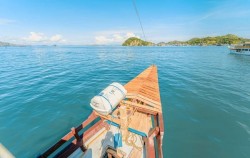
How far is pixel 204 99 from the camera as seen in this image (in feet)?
35.3

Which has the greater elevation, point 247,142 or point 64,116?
point 64,116

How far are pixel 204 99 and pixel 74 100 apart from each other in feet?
35.9

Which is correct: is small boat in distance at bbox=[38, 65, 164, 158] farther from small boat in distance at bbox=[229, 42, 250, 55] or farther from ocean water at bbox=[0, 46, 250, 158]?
small boat in distance at bbox=[229, 42, 250, 55]

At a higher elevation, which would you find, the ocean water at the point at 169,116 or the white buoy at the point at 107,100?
the white buoy at the point at 107,100

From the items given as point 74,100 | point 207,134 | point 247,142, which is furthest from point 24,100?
point 247,142

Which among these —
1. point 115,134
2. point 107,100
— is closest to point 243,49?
point 115,134

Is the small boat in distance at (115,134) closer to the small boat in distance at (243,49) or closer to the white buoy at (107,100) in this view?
the white buoy at (107,100)

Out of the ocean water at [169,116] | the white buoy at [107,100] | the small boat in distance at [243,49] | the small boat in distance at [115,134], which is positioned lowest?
the ocean water at [169,116]

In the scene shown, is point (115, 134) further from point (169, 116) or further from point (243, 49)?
point (243, 49)

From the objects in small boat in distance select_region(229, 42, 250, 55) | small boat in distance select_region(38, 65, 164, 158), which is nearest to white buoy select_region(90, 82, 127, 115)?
small boat in distance select_region(38, 65, 164, 158)

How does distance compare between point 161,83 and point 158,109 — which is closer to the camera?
point 158,109

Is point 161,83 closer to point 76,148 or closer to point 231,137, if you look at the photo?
point 231,137

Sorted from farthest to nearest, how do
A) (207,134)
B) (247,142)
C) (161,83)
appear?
(161,83) < (207,134) < (247,142)

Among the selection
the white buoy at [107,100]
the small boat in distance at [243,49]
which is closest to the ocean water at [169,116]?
the white buoy at [107,100]
